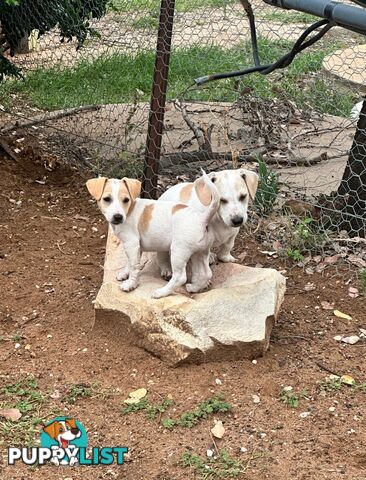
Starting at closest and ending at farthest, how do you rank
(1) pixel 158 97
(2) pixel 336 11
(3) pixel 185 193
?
(2) pixel 336 11 → (3) pixel 185 193 → (1) pixel 158 97

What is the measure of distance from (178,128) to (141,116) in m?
0.36

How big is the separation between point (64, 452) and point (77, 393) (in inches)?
14.9

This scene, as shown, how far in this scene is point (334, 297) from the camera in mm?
4094

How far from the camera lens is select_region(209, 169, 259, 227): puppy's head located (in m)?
3.28

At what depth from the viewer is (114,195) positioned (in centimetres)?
344

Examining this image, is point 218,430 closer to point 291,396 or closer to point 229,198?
point 291,396

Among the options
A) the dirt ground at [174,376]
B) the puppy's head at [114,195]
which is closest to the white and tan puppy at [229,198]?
the puppy's head at [114,195]

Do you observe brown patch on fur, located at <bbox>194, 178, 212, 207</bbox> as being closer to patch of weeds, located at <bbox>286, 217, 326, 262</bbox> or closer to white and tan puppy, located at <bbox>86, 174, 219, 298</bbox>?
white and tan puppy, located at <bbox>86, 174, 219, 298</bbox>

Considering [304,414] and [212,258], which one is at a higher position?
[212,258]

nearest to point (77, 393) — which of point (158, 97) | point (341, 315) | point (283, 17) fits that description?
point (341, 315)

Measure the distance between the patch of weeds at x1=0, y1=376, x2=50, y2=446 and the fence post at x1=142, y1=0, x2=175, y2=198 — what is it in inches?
75.0

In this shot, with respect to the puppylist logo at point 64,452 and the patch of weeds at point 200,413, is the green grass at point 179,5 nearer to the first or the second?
the patch of weeds at point 200,413

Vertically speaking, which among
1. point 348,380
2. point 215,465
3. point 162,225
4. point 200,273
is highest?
point 162,225

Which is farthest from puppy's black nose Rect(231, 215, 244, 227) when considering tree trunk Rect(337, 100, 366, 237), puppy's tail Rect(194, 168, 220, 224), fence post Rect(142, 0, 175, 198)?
fence post Rect(142, 0, 175, 198)
